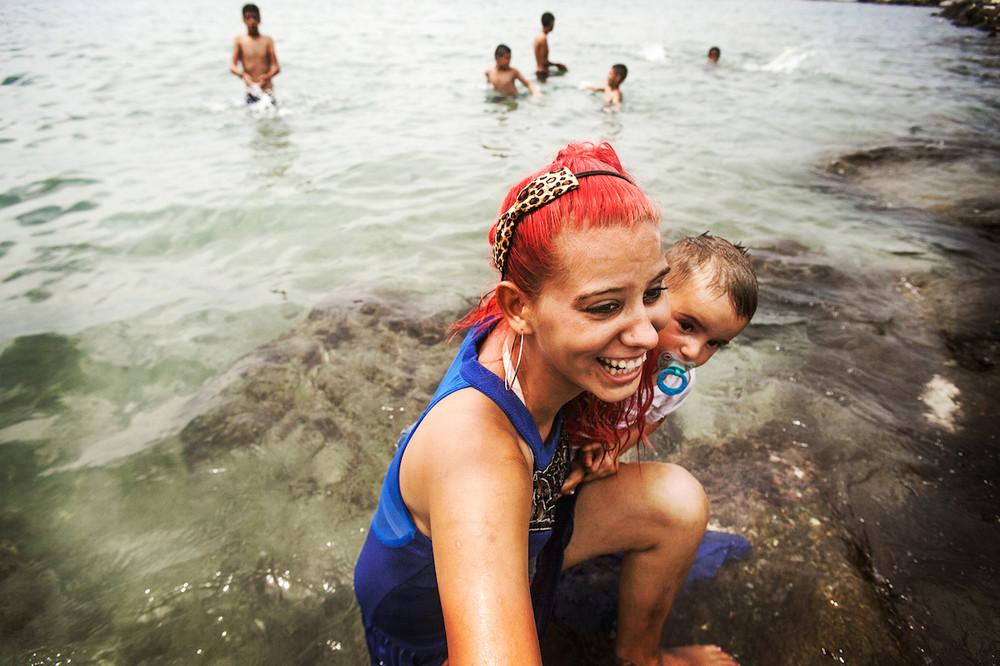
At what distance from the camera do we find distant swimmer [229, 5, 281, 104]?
34.3 ft

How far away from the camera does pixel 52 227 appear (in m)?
5.79

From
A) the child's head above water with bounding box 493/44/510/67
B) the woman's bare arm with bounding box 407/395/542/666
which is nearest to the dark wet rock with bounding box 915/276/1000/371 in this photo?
the woman's bare arm with bounding box 407/395/542/666

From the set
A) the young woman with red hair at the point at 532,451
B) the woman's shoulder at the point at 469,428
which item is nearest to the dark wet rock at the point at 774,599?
the young woman with red hair at the point at 532,451

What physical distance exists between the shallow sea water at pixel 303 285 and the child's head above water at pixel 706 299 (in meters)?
1.23

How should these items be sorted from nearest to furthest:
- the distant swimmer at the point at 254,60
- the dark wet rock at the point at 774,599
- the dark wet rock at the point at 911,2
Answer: the dark wet rock at the point at 774,599 < the distant swimmer at the point at 254,60 < the dark wet rock at the point at 911,2

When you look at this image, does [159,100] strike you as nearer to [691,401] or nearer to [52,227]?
[52,227]

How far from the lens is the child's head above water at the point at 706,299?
2.21 meters

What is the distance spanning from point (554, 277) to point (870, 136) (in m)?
10.5

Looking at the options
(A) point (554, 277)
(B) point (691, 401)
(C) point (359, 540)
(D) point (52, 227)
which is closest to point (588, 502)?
(A) point (554, 277)

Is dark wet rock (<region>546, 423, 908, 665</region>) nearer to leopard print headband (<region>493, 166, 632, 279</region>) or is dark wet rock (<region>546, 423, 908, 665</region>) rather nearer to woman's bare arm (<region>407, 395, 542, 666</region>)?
woman's bare arm (<region>407, 395, 542, 666</region>)

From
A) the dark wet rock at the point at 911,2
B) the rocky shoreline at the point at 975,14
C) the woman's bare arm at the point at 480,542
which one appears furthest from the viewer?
the dark wet rock at the point at 911,2

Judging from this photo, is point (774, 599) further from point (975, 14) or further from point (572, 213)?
point (975, 14)

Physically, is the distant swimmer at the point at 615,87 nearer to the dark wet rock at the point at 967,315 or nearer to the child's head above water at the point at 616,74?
the child's head above water at the point at 616,74

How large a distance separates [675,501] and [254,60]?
39.0ft
